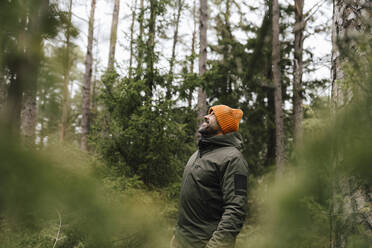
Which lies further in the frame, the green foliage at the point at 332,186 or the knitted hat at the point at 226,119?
the knitted hat at the point at 226,119

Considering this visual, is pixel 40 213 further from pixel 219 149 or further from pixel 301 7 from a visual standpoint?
pixel 301 7

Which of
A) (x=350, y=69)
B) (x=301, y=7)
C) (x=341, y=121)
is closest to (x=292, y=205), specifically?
(x=341, y=121)

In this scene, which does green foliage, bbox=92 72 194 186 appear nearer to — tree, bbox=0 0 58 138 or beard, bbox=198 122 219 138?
beard, bbox=198 122 219 138

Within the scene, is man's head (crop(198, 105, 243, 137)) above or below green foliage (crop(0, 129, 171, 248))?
above

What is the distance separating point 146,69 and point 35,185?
648 cm

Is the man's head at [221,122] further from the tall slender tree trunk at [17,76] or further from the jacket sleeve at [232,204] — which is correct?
the tall slender tree trunk at [17,76]

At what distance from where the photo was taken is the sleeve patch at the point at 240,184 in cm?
219

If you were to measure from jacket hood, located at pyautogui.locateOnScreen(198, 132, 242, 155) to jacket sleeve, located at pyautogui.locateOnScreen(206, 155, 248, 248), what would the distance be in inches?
11.0

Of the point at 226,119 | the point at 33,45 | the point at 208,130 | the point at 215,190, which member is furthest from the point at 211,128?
the point at 33,45

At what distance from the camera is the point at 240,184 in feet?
7.25

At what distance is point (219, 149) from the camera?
248 centimetres

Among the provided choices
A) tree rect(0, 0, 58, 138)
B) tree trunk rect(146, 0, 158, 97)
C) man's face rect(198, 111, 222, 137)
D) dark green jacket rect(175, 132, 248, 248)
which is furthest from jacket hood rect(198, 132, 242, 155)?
tree trunk rect(146, 0, 158, 97)

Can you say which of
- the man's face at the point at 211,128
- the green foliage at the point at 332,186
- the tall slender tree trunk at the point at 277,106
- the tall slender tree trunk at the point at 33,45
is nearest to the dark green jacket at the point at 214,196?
the man's face at the point at 211,128

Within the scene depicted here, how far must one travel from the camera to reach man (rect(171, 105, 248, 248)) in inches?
85.1
